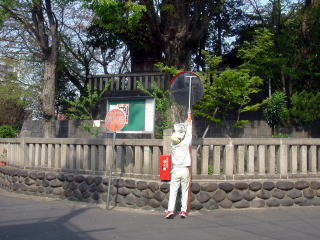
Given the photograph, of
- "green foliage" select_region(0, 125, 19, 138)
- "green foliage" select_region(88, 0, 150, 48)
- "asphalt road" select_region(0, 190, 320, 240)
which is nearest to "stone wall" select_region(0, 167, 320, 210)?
"asphalt road" select_region(0, 190, 320, 240)

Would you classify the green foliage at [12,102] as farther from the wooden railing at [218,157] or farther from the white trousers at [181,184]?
the white trousers at [181,184]

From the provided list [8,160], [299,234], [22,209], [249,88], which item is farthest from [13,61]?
[299,234]

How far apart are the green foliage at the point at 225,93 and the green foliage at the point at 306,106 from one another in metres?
1.25

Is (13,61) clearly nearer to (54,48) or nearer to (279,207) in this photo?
(54,48)

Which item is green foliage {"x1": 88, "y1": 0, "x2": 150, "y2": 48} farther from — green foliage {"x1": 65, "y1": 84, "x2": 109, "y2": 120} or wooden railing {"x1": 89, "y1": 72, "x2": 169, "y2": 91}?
green foliage {"x1": 65, "y1": 84, "x2": 109, "y2": 120}

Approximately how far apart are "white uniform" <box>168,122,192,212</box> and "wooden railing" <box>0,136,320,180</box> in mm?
804

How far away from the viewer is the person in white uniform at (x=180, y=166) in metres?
9.30

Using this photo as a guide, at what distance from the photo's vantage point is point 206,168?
1033cm

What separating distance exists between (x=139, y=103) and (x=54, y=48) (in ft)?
11.8

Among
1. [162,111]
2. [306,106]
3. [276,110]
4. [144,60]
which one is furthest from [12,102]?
[306,106]

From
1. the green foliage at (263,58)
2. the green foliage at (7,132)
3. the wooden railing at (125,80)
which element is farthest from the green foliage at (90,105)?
the green foliage at (263,58)

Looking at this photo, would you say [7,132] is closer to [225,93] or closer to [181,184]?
[225,93]

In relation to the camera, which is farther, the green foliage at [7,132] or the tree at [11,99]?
the tree at [11,99]

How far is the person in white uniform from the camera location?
9305mm
